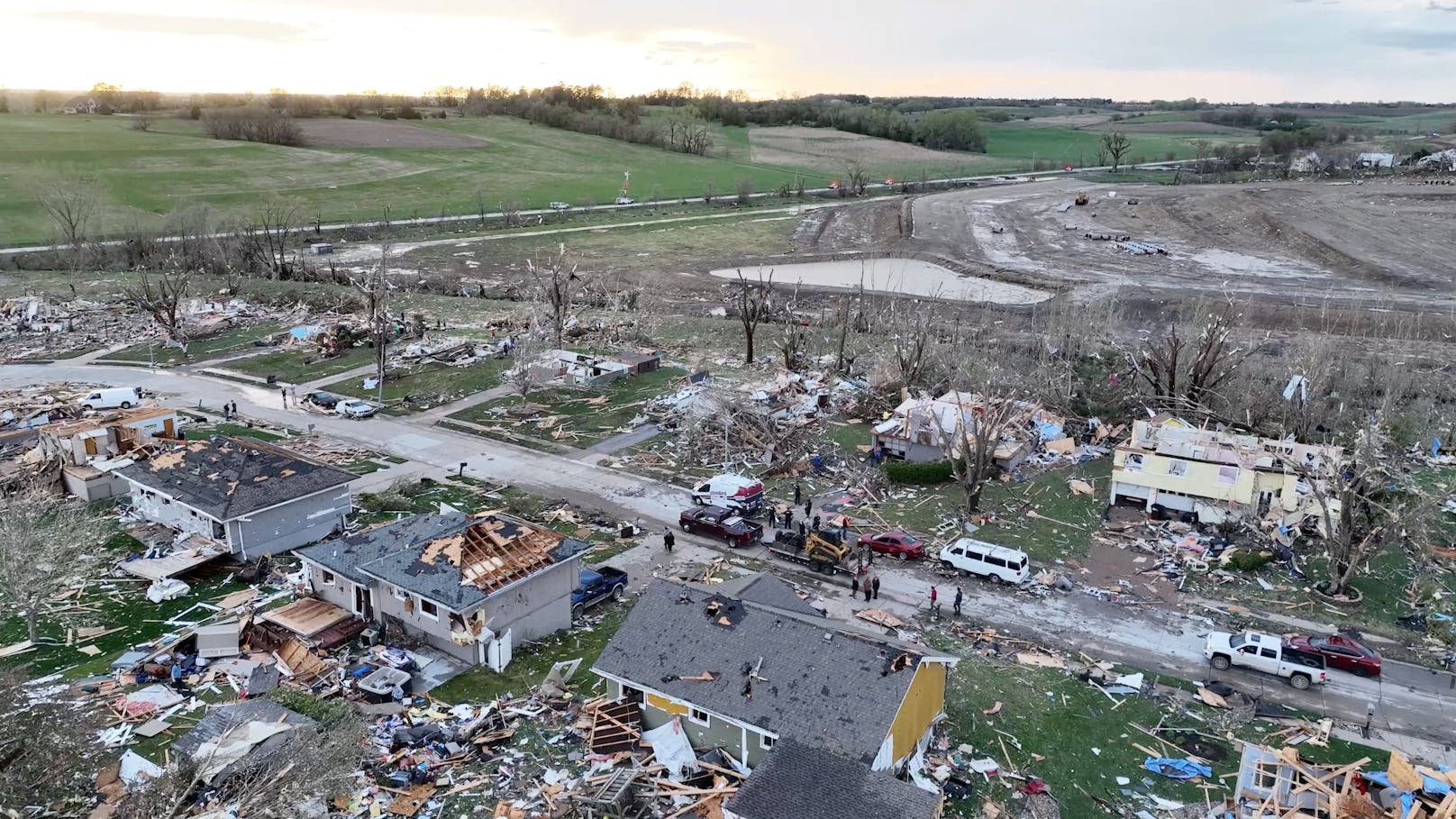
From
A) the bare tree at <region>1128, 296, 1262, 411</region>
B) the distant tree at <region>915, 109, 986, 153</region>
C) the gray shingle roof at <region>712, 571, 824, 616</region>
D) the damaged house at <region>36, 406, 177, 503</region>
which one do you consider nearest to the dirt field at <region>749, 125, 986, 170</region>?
the distant tree at <region>915, 109, 986, 153</region>

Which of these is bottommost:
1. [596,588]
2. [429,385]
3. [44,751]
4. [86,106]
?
[596,588]

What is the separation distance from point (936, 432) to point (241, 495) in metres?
26.2

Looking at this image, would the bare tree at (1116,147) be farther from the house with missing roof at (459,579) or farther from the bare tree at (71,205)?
Result: the house with missing roof at (459,579)

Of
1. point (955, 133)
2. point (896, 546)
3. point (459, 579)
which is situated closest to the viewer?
point (459, 579)

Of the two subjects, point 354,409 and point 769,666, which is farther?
point 354,409

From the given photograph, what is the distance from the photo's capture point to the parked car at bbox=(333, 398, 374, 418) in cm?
4459

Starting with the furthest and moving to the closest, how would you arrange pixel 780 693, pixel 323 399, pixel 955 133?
1. pixel 955 133
2. pixel 323 399
3. pixel 780 693

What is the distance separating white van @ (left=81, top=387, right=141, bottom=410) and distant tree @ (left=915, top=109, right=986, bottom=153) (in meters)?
149

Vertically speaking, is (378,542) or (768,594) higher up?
(378,542)

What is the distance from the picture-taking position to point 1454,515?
107ft

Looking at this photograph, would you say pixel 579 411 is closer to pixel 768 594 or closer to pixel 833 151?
pixel 768 594

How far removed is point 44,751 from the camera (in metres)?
17.3

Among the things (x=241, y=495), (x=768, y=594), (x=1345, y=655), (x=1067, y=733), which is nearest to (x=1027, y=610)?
(x=1067, y=733)

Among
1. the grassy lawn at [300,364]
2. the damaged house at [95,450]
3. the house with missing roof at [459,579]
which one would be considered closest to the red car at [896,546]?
the house with missing roof at [459,579]
